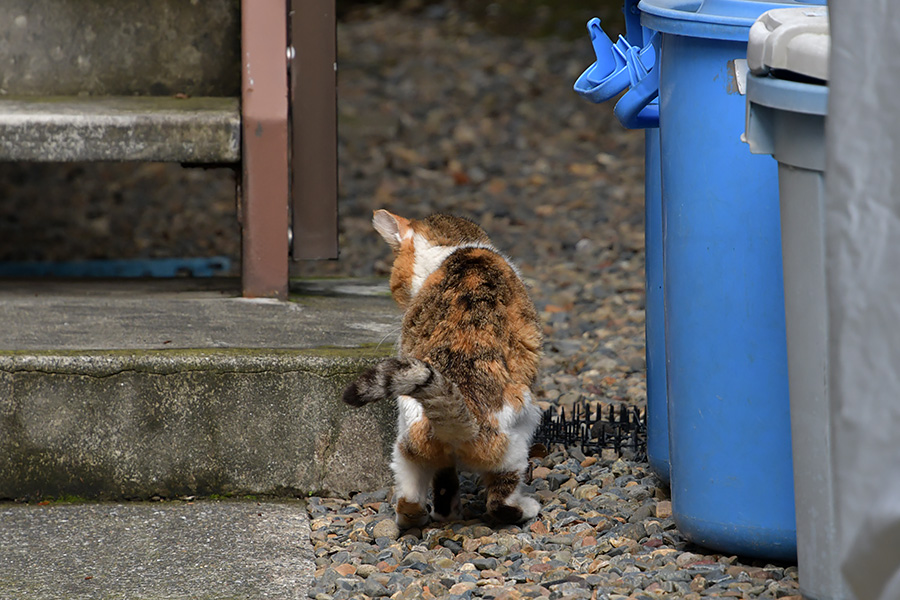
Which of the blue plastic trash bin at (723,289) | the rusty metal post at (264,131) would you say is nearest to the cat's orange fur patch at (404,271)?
the rusty metal post at (264,131)

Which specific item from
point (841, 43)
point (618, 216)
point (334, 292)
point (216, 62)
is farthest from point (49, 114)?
point (618, 216)

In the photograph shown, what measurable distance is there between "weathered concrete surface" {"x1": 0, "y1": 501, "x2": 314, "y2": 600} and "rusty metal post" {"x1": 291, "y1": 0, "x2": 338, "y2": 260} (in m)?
1.29

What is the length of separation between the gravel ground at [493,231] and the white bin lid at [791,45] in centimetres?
117

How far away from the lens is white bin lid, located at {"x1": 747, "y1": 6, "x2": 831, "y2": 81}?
1929mm

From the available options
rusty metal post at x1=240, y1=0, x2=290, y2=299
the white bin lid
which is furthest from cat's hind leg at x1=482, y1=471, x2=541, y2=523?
rusty metal post at x1=240, y1=0, x2=290, y2=299

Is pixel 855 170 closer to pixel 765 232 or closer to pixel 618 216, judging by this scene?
pixel 765 232

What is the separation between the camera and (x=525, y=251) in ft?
22.2

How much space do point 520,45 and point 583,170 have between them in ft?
12.2

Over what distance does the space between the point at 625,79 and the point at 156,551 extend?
169 centimetres

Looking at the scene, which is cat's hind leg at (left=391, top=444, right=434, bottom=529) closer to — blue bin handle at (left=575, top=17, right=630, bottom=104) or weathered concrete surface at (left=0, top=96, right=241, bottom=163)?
blue bin handle at (left=575, top=17, right=630, bottom=104)

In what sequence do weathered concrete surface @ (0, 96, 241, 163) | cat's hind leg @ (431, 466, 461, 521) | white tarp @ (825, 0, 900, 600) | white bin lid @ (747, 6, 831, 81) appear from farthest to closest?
weathered concrete surface @ (0, 96, 241, 163) → cat's hind leg @ (431, 466, 461, 521) → white bin lid @ (747, 6, 831, 81) → white tarp @ (825, 0, 900, 600)

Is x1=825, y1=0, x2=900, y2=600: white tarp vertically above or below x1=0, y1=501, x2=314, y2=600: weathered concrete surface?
above

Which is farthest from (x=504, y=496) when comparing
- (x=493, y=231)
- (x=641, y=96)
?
(x=493, y=231)

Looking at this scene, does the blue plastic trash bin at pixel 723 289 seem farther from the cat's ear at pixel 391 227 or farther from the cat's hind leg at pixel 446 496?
the cat's ear at pixel 391 227
